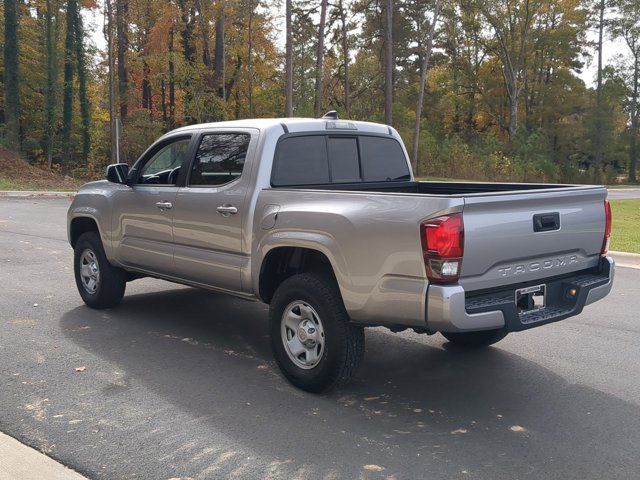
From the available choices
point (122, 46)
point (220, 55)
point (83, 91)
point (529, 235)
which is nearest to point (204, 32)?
point (220, 55)

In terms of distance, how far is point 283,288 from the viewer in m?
4.61

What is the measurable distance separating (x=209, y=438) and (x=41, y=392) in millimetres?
1431

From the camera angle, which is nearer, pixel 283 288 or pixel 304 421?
pixel 304 421

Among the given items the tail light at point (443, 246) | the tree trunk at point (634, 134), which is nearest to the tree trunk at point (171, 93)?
the tail light at point (443, 246)

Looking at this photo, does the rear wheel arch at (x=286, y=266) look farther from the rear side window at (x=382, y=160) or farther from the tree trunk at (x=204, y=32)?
the tree trunk at (x=204, y=32)

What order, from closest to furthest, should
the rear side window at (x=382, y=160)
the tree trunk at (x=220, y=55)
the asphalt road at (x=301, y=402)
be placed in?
1. the asphalt road at (x=301, y=402)
2. the rear side window at (x=382, y=160)
3. the tree trunk at (x=220, y=55)

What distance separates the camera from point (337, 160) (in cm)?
552

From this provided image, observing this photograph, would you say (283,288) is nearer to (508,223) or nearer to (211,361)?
(211,361)

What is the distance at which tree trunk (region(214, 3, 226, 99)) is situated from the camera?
35344 millimetres

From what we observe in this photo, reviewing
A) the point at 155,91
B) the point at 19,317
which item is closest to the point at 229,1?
the point at 155,91

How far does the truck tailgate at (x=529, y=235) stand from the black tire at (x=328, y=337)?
0.92m

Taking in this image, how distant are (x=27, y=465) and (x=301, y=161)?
119 inches

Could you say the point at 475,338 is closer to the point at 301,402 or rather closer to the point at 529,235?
the point at 529,235

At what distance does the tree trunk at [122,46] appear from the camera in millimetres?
37656
